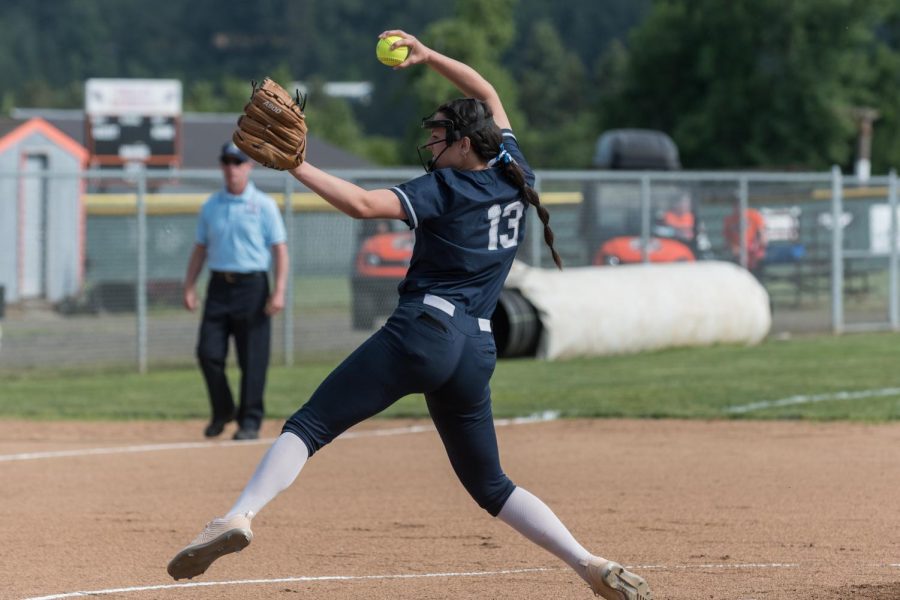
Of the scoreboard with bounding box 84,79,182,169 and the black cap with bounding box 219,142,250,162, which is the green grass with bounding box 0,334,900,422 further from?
the scoreboard with bounding box 84,79,182,169

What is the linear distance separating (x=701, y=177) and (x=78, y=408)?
903cm

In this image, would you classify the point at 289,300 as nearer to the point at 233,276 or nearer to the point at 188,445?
the point at 188,445

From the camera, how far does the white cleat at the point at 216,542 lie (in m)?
5.18

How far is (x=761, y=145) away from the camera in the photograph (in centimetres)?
6706

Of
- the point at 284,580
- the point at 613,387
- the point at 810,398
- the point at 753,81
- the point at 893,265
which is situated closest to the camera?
the point at 284,580

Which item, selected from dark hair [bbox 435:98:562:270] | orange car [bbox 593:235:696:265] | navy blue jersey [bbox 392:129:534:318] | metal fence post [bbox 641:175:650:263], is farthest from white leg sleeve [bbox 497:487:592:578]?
orange car [bbox 593:235:696:265]

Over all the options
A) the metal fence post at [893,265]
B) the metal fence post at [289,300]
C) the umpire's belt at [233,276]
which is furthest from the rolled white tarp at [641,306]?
the umpire's belt at [233,276]

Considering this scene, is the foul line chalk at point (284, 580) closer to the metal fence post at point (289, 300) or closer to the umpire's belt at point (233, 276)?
the umpire's belt at point (233, 276)

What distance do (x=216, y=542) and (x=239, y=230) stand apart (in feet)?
17.9

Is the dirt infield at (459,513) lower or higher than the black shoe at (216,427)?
lower

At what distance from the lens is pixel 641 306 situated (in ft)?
56.2

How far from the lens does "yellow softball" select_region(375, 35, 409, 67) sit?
5.73 metres

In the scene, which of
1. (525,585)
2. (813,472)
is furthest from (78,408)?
(525,585)

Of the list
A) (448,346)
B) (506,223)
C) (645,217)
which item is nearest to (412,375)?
(448,346)
